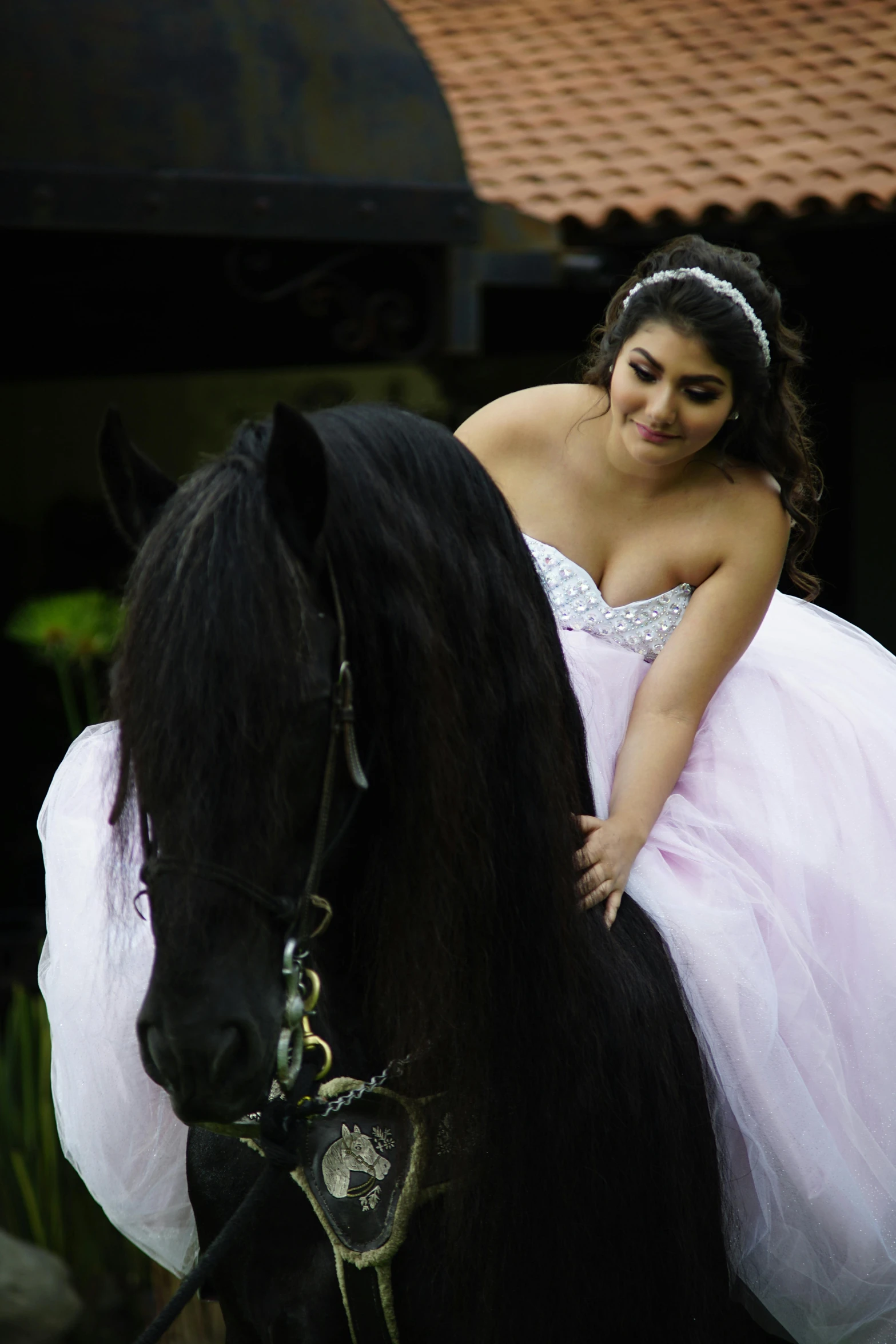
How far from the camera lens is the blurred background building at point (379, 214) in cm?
355

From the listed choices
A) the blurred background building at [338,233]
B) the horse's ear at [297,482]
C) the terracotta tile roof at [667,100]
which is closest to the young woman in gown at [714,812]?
the horse's ear at [297,482]

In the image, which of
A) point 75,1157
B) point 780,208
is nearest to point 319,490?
point 75,1157

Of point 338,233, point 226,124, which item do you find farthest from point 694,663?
point 226,124

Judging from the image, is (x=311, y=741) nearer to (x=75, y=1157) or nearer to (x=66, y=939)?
(x=66, y=939)

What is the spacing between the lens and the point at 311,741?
133cm

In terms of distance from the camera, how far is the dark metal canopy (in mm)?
3408

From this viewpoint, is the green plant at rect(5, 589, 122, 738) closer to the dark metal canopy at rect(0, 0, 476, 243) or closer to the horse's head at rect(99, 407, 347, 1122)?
the dark metal canopy at rect(0, 0, 476, 243)

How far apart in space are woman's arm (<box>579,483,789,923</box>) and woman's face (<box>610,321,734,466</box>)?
0.14 meters

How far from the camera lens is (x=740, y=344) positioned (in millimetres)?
1997

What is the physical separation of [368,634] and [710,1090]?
791 millimetres

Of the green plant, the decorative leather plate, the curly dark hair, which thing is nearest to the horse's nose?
the decorative leather plate

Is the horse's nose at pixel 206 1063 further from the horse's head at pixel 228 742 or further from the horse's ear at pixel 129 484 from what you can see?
the horse's ear at pixel 129 484

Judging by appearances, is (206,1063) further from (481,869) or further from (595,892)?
(595,892)

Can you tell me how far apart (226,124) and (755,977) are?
275cm
